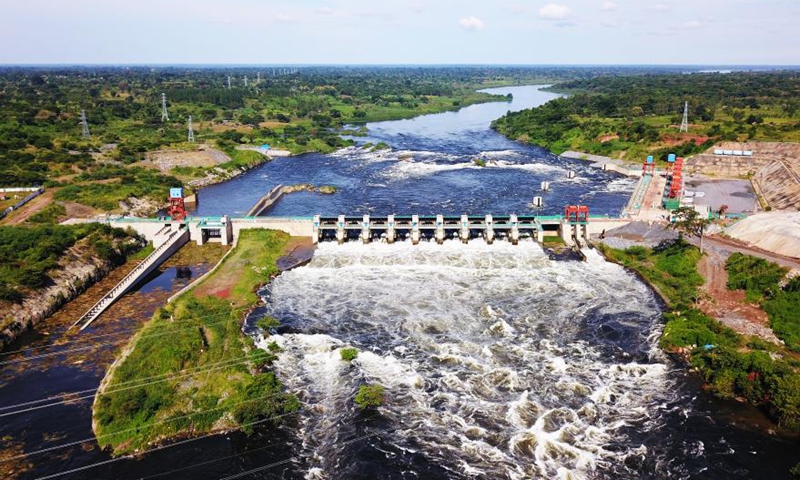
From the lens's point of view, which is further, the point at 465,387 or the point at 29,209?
the point at 29,209

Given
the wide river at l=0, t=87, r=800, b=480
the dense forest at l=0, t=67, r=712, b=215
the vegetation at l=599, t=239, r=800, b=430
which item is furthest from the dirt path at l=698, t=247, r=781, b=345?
the dense forest at l=0, t=67, r=712, b=215

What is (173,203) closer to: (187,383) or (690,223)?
(187,383)

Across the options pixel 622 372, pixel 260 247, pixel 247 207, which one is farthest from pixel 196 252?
pixel 622 372

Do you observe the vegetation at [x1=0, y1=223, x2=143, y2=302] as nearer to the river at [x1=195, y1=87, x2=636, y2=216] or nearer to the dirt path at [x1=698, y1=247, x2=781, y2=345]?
the river at [x1=195, y1=87, x2=636, y2=216]

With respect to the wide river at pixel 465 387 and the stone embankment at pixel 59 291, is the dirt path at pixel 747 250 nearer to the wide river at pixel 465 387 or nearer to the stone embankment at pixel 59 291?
the wide river at pixel 465 387

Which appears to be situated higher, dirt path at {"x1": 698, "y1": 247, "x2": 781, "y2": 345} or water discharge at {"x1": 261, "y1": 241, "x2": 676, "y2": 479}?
dirt path at {"x1": 698, "y1": 247, "x2": 781, "y2": 345}

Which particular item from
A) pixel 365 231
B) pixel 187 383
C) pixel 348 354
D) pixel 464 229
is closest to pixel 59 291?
pixel 187 383
